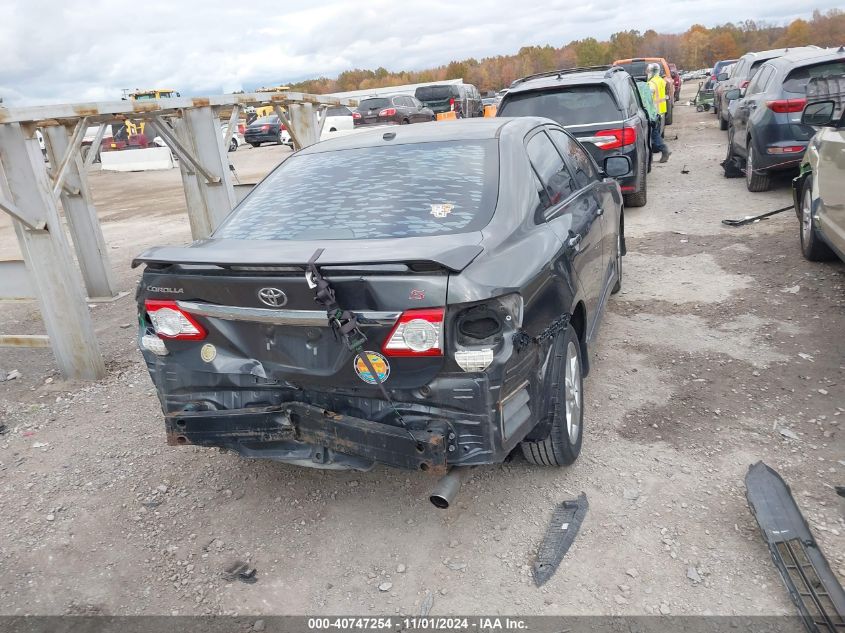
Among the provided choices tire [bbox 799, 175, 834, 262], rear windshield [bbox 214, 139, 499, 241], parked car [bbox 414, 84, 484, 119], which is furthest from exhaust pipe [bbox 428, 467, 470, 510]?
parked car [bbox 414, 84, 484, 119]

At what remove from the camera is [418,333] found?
259 cm

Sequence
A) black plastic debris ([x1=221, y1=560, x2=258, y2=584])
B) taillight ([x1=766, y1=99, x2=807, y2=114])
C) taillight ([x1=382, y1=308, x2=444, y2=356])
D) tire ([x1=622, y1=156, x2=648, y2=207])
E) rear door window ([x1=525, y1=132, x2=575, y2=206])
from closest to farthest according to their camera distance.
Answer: taillight ([x1=382, y1=308, x2=444, y2=356]) < black plastic debris ([x1=221, y1=560, x2=258, y2=584]) < rear door window ([x1=525, y1=132, x2=575, y2=206]) < taillight ([x1=766, y1=99, x2=807, y2=114]) < tire ([x1=622, y1=156, x2=648, y2=207])

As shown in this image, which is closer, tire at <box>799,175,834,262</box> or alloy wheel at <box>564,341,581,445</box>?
alloy wheel at <box>564,341,581,445</box>

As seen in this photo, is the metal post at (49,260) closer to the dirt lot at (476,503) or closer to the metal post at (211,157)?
the dirt lot at (476,503)

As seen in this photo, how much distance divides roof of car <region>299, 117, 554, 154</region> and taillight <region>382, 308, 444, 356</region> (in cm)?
151

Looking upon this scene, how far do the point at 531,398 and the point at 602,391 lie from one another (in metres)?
1.56

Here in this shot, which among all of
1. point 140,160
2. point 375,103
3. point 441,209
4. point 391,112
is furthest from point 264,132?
point 441,209

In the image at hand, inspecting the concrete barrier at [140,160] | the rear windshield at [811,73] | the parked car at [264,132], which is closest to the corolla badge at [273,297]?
the rear windshield at [811,73]

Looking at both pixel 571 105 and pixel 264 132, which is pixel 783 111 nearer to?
pixel 571 105

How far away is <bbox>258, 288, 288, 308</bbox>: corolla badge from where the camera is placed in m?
2.71

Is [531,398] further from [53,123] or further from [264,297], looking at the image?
[53,123]

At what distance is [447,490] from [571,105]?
265 inches

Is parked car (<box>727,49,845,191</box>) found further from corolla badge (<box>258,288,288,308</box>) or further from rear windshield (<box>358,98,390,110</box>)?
rear windshield (<box>358,98,390,110</box>)

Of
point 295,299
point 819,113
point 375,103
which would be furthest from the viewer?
point 375,103
